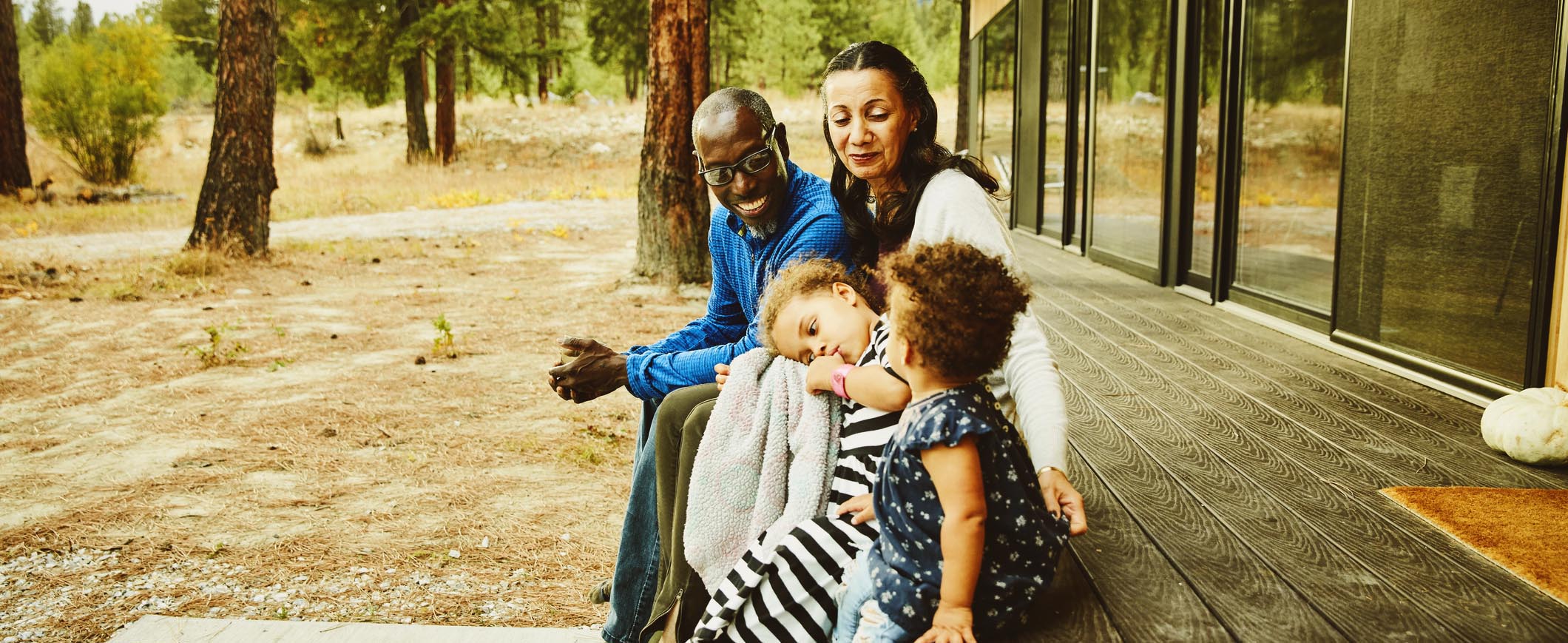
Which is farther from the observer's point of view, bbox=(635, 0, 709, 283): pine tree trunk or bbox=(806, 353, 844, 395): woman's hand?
bbox=(635, 0, 709, 283): pine tree trunk

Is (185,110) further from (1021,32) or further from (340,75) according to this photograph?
(1021,32)

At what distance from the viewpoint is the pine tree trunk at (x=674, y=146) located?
7844 mm

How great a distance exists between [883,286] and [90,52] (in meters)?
22.6

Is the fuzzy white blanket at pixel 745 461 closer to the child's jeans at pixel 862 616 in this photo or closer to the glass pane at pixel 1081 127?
the child's jeans at pixel 862 616

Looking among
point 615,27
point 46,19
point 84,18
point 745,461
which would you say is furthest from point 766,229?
point 46,19

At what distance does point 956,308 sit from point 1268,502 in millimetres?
1160

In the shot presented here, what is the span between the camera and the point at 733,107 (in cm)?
262

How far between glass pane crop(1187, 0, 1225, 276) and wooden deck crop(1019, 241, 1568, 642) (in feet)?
4.99

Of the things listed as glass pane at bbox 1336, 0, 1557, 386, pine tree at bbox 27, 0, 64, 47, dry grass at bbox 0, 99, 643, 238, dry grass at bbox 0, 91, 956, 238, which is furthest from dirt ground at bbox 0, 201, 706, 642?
pine tree at bbox 27, 0, 64, 47

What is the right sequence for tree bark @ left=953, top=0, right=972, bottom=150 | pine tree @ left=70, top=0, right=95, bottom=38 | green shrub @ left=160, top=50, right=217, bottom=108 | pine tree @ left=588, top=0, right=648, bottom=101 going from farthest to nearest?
1. pine tree @ left=70, top=0, right=95, bottom=38
2. green shrub @ left=160, top=50, right=217, bottom=108
3. pine tree @ left=588, top=0, right=648, bottom=101
4. tree bark @ left=953, top=0, right=972, bottom=150

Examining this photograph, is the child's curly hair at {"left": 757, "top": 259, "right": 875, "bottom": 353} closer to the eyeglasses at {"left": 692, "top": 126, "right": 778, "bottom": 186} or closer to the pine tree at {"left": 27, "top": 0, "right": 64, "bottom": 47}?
the eyeglasses at {"left": 692, "top": 126, "right": 778, "bottom": 186}

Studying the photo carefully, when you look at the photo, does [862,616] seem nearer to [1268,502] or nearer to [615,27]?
[1268,502]

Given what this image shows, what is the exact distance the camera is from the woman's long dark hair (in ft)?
7.34

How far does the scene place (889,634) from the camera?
67.7 inches
